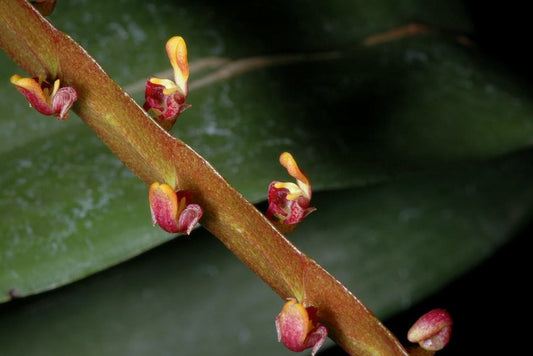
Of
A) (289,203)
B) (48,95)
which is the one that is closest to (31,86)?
(48,95)

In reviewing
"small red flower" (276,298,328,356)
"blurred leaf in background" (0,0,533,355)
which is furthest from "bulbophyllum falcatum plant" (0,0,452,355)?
"blurred leaf in background" (0,0,533,355)

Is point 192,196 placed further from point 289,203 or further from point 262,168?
point 262,168

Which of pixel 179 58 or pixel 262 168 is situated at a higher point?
pixel 179 58

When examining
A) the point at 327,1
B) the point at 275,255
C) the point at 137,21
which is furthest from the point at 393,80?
the point at 275,255

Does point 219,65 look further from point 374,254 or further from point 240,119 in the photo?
point 374,254

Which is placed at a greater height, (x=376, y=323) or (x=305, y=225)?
(x=376, y=323)

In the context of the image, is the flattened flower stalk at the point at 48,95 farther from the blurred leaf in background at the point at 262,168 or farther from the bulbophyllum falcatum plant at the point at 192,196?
the blurred leaf in background at the point at 262,168
